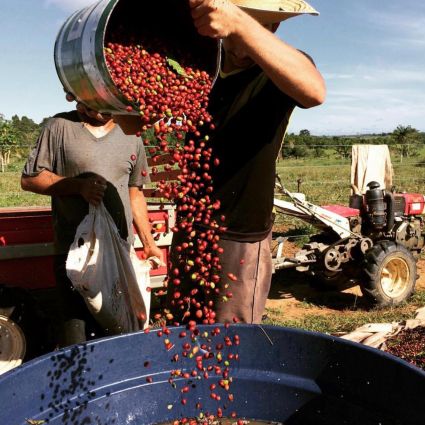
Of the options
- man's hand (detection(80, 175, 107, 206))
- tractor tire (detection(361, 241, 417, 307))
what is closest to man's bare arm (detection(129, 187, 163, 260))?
man's hand (detection(80, 175, 107, 206))

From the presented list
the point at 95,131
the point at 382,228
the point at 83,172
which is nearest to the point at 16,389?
the point at 83,172

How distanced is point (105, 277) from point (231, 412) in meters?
1.02

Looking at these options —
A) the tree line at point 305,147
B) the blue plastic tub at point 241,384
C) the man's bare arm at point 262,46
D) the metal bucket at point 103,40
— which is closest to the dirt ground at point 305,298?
Answer: the blue plastic tub at point 241,384

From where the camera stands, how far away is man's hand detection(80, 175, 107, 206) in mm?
2678

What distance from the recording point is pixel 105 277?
8.85 feet

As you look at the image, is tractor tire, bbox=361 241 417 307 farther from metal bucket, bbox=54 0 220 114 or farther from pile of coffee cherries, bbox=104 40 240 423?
metal bucket, bbox=54 0 220 114

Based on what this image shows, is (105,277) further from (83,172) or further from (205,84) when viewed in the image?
(205,84)

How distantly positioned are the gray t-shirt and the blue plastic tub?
43.2 inches

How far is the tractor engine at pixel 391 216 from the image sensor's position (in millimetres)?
5285

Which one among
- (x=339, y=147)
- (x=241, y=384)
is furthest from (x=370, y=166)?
(x=339, y=147)

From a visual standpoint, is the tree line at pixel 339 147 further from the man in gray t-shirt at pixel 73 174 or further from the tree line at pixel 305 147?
the man in gray t-shirt at pixel 73 174

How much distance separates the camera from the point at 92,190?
2.68 m

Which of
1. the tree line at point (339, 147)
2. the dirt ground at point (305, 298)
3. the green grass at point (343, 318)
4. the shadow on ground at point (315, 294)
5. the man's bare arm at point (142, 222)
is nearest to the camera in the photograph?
the man's bare arm at point (142, 222)

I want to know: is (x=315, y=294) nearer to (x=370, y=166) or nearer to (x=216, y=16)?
(x=370, y=166)
